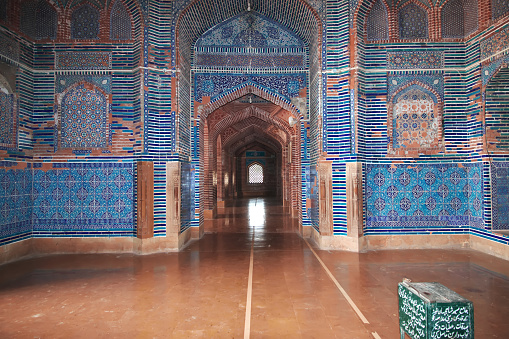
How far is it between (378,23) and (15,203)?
8.66 m

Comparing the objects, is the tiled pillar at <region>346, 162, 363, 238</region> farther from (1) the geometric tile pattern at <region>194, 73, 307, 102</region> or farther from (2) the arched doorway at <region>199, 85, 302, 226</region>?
(1) the geometric tile pattern at <region>194, 73, 307, 102</region>

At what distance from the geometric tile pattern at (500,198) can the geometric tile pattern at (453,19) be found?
3091 mm

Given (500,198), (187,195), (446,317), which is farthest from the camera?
(187,195)

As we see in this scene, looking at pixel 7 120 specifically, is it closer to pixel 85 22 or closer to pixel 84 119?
pixel 84 119

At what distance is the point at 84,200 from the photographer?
24.0ft

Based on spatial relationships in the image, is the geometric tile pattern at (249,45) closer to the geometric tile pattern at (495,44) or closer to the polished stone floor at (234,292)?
the geometric tile pattern at (495,44)

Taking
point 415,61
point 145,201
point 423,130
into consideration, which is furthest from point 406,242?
point 145,201

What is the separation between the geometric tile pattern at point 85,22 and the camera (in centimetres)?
754

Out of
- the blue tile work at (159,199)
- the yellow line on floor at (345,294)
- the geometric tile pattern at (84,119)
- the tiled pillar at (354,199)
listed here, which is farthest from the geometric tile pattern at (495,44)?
the geometric tile pattern at (84,119)

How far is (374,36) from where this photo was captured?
24.9ft

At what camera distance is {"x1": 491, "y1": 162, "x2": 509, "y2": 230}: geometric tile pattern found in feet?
22.4

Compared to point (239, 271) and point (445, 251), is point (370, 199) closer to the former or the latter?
point (445, 251)

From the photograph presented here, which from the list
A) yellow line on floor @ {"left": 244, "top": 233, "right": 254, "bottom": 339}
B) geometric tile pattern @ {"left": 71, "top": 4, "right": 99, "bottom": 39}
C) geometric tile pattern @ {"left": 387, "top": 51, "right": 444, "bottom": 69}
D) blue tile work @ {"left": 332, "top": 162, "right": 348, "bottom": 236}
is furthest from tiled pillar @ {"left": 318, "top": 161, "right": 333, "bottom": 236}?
geometric tile pattern @ {"left": 71, "top": 4, "right": 99, "bottom": 39}

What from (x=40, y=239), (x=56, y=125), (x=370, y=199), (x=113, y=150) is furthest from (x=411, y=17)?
(x=40, y=239)
